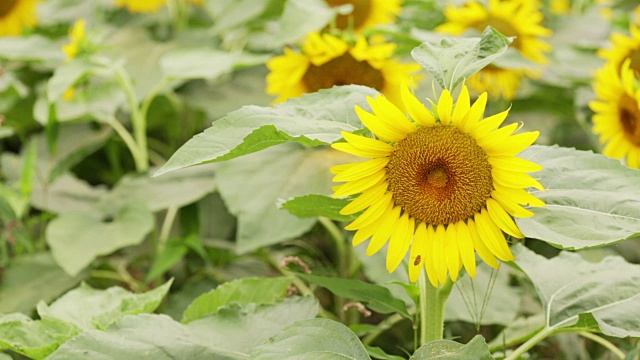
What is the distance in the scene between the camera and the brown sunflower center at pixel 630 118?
3.33 ft

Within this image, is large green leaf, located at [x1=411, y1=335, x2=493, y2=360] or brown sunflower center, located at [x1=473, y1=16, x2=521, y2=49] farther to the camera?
brown sunflower center, located at [x1=473, y1=16, x2=521, y2=49]

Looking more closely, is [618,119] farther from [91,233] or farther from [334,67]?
[91,233]

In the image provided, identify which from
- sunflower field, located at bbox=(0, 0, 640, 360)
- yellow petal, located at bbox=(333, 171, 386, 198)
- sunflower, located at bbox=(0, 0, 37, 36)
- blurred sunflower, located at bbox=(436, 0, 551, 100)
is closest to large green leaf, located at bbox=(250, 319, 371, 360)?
sunflower field, located at bbox=(0, 0, 640, 360)

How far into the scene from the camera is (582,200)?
2.12 ft

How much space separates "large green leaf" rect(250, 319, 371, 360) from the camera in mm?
614

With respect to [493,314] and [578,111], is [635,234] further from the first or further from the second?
[578,111]

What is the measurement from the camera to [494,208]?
0.64 m

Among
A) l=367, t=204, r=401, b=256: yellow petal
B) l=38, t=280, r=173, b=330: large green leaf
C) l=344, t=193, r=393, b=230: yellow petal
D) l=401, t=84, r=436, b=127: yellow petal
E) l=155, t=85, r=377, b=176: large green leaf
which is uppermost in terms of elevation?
l=401, t=84, r=436, b=127: yellow petal

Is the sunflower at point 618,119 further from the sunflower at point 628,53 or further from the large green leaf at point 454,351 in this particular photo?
the large green leaf at point 454,351

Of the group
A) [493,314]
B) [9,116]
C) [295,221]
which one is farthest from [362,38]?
[9,116]

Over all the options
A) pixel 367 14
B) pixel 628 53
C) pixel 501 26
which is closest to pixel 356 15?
pixel 367 14

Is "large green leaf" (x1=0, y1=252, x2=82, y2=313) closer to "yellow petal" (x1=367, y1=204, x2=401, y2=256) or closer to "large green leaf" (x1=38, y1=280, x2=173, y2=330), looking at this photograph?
"large green leaf" (x1=38, y1=280, x2=173, y2=330)

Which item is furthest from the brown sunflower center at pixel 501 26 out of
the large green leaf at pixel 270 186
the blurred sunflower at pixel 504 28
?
the large green leaf at pixel 270 186

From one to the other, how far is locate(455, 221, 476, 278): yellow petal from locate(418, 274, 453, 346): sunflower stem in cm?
6
